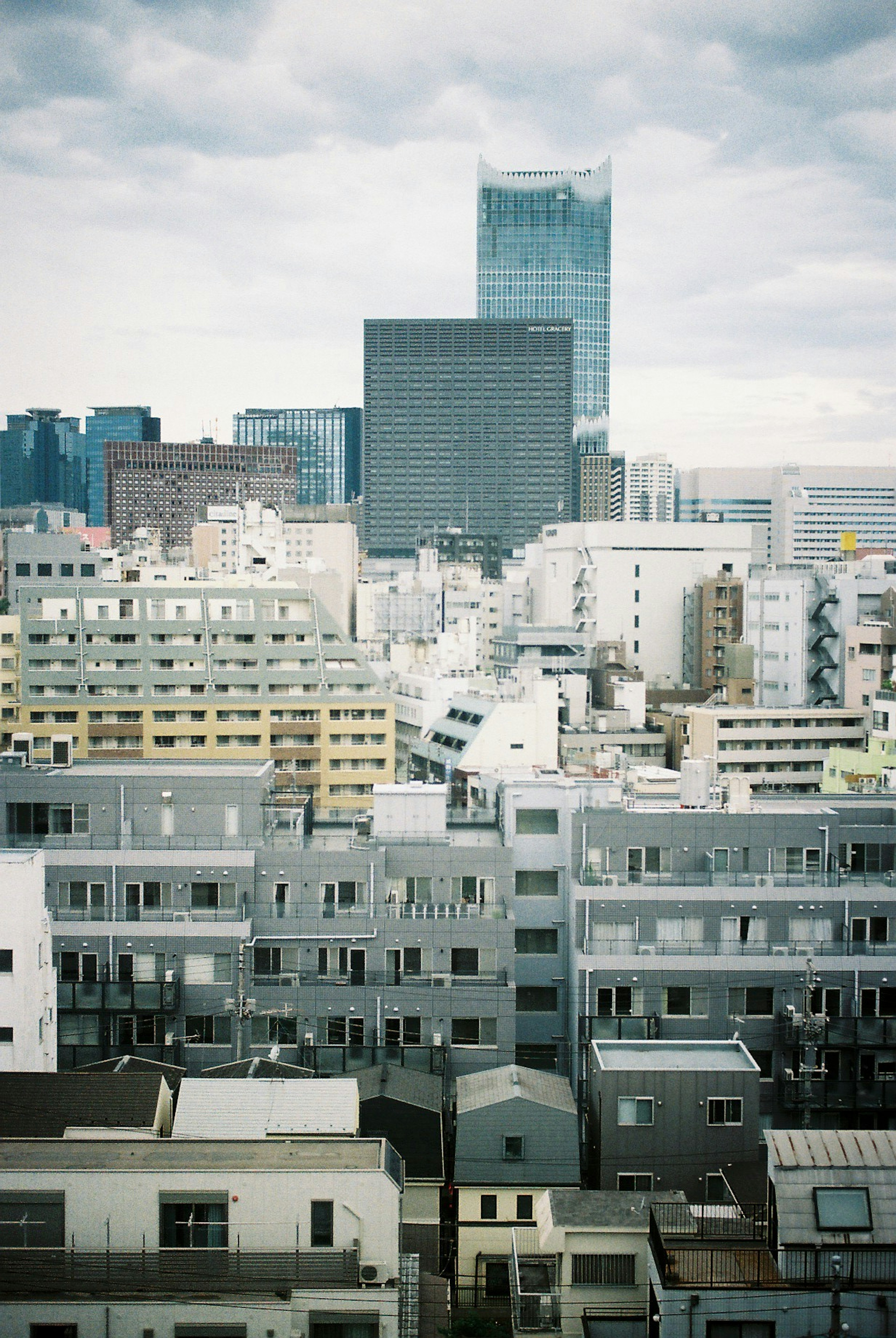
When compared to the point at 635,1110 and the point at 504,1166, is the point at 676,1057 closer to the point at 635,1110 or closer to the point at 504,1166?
the point at 635,1110

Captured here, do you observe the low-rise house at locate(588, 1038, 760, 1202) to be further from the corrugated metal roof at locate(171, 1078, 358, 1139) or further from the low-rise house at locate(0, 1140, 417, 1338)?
the low-rise house at locate(0, 1140, 417, 1338)

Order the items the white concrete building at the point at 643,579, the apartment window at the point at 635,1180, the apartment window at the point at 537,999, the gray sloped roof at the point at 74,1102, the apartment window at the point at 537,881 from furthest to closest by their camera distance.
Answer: the white concrete building at the point at 643,579 → the apartment window at the point at 537,881 → the apartment window at the point at 537,999 → the apartment window at the point at 635,1180 → the gray sloped roof at the point at 74,1102

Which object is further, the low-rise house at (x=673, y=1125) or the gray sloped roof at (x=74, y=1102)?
the low-rise house at (x=673, y=1125)

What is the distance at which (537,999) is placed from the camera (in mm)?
24562

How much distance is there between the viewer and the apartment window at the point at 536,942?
24.6m

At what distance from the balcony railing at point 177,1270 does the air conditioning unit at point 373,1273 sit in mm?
82

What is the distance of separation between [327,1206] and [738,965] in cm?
1072

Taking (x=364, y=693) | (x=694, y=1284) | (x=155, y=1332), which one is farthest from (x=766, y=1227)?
(x=364, y=693)

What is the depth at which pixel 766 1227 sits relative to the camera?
1477 cm

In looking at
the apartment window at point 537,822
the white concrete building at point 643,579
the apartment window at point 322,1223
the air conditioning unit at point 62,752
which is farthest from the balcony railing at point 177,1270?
the white concrete building at point 643,579

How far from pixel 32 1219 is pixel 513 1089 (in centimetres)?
750

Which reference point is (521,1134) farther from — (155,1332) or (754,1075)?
(155,1332)

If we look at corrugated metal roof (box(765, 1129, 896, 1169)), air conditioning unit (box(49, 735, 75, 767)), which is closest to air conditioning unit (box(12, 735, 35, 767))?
air conditioning unit (box(49, 735, 75, 767))

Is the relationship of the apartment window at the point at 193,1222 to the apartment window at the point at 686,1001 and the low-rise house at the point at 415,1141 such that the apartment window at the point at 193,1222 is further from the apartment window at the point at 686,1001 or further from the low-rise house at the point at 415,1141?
the apartment window at the point at 686,1001
